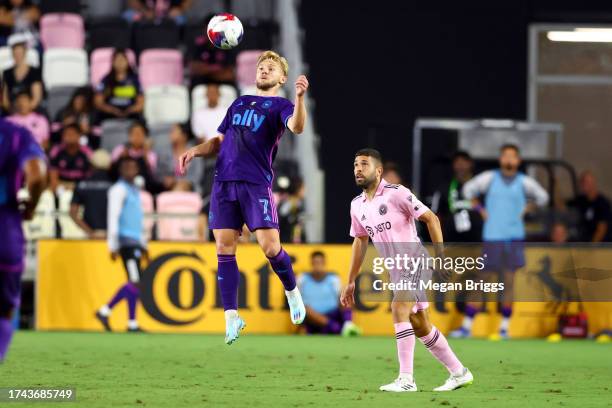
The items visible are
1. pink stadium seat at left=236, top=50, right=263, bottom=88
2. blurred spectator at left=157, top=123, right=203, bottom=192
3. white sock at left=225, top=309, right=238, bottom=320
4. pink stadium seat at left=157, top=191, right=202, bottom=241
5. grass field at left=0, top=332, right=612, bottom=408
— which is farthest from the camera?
pink stadium seat at left=236, top=50, right=263, bottom=88

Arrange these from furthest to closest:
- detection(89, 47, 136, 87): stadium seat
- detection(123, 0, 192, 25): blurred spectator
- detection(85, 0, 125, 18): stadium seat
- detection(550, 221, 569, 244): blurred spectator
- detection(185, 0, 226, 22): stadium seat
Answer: detection(85, 0, 125, 18): stadium seat < detection(185, 0, 226, 22): stadium seat < detection(123, 0, 192, 25): blurred spectator < detection(89, 47, 136, 87): stadium seat < detection(550, 221, 569, 244): blurred spectator

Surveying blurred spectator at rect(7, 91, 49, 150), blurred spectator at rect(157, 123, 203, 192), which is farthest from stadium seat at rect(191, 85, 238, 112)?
blurred spectator at rect(7, 91, 49, 150)

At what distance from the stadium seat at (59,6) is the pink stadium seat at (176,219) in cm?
457

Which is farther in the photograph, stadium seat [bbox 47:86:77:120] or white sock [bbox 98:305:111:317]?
stadium seat [bbox 47:86:77:120]

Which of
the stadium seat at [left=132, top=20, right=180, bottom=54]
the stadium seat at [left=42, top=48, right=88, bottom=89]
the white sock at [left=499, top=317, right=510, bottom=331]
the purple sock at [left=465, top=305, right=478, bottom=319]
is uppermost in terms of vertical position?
the stadium seat at [left=132, top=20, right=180, bottom=54]

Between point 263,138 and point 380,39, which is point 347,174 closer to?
point 380,39

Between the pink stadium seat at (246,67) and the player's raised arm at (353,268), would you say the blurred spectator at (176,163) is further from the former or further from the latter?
the player's raised arm at (353,268)

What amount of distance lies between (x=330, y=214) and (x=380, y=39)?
3328 millimetres

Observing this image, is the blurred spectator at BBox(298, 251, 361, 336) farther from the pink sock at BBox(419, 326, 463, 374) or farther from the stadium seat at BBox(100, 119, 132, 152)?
the pink sock at BBox(419, 326, 463, 374)

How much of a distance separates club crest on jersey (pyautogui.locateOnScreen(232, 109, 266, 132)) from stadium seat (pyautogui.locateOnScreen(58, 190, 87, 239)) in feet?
25.8

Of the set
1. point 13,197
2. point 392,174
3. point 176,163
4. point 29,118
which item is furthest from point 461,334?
point 13,197

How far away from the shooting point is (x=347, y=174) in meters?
22.2

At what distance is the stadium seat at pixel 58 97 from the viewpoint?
1960 cm

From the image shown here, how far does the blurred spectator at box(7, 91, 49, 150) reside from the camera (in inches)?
728
